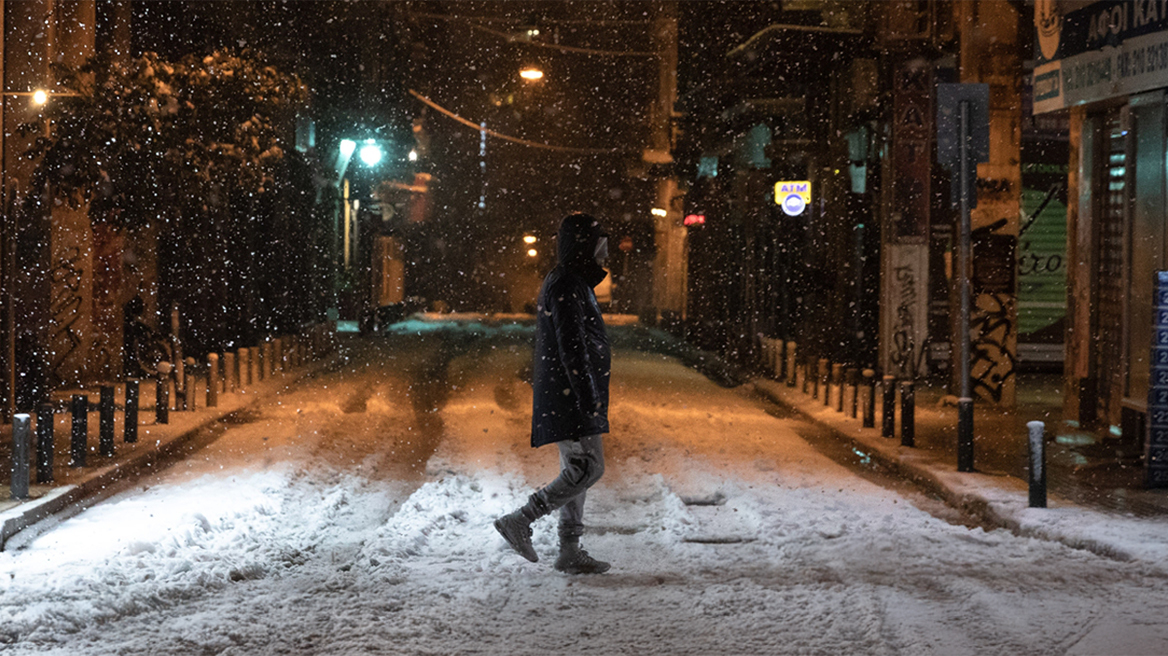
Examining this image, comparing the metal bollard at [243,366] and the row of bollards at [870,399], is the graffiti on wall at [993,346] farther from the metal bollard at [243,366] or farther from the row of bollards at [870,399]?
the metal bollard at [243,366]

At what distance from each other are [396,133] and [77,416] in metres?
29.5

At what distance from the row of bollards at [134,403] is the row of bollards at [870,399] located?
23.1 feet

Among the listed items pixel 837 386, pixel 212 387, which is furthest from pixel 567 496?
pixel 212 387

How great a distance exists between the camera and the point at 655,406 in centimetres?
1463

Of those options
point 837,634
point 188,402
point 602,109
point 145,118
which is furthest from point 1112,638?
point 602,109

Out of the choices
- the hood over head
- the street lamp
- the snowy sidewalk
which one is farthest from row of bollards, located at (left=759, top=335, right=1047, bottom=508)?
the street lamp

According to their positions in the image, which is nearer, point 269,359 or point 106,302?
point 106,302

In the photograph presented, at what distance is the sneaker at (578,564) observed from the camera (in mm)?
6066

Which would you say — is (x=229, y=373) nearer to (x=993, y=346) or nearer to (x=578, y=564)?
(x=993, y=346)

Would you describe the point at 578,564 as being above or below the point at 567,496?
below

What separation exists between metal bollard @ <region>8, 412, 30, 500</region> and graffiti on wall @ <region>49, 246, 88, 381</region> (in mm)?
8532

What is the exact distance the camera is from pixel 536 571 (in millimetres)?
6125

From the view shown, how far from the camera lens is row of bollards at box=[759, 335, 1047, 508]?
304 inches

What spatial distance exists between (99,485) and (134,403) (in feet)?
6.92
